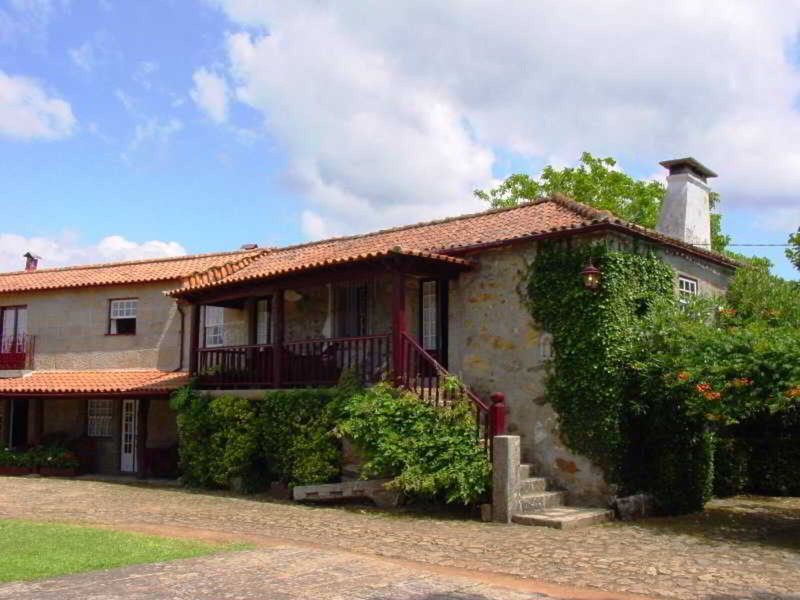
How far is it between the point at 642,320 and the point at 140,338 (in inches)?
526

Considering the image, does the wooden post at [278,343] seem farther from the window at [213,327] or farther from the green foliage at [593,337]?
the green foliage at [593,337]

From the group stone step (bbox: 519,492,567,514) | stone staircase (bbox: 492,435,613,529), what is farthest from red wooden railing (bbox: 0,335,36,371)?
stone step (bbox: 519,492,567,514)

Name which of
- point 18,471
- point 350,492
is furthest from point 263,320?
point 18,471

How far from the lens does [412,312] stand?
15.0 metres

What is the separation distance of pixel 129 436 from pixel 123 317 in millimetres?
3106

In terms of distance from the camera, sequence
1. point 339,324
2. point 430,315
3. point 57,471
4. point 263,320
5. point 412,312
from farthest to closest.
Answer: point 57,471, point 263,320, point 339,324, point 412,312, point 430,315

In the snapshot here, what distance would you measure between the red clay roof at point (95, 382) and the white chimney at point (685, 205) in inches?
426

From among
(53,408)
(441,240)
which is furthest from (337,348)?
(53,408)

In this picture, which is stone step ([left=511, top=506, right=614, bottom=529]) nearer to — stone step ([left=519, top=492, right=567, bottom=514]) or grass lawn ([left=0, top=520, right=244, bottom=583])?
stone step ([left=519, top=492, right=567, bottom=514])

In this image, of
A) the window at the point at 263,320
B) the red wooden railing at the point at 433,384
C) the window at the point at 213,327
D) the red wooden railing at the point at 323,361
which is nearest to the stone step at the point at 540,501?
the red wooden railing at the point at 433,384

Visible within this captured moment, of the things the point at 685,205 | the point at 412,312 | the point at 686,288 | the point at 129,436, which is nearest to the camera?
the point at 686,288

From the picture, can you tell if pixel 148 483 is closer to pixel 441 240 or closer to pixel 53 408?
pixel 53 408

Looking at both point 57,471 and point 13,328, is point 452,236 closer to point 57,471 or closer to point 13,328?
point 57,471

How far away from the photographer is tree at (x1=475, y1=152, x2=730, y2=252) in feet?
105
